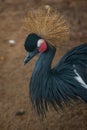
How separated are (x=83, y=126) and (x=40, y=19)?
923 mm

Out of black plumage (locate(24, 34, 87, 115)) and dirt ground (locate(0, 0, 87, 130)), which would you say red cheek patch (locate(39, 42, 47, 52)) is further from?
dirt ground (locate(0, 0, 87, 130))

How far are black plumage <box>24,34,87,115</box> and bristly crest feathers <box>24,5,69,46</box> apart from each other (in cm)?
6

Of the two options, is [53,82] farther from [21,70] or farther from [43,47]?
[21,70]

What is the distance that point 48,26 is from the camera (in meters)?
2.02

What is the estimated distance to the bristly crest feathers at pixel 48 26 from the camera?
2.02 meters

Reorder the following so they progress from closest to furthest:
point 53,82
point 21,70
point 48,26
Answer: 1. point 48,26
2. point 53,82
3. point 21,70

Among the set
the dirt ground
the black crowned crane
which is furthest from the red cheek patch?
the dirt ground

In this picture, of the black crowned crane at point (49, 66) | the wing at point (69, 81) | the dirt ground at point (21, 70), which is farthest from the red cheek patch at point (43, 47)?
the dirt ground at point (21, 70)

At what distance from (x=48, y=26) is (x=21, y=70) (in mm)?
1041

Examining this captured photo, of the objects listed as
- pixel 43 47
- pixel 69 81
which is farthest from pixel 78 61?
pixel 43 47

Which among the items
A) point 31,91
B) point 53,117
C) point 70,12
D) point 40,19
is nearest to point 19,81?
point 53,117

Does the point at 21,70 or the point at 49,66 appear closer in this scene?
the point at 49,66

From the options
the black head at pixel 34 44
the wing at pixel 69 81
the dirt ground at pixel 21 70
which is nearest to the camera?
the black head at pixel 34 44

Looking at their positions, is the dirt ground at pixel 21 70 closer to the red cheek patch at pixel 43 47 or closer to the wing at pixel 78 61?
the wing at pixel 78 61
